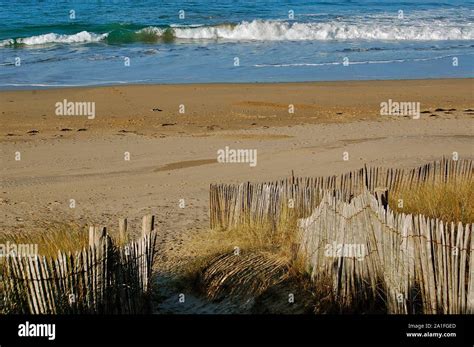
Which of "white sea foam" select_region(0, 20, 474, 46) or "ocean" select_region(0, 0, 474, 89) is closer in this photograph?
"ocean" select_region(0, 0, 474, 89)

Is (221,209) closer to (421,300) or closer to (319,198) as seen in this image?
(319,198)

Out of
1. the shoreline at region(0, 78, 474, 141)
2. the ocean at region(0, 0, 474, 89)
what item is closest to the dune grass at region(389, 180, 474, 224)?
the shoreline at region(0, 78, 474, 141)

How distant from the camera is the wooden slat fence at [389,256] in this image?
249 inches

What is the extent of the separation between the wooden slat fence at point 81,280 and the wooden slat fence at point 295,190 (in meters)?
1.99

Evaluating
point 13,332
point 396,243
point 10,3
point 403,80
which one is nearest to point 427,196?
point 396,243

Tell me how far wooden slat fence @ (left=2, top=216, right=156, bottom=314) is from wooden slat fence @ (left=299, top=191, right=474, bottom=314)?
5.12ft

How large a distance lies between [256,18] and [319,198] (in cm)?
2700

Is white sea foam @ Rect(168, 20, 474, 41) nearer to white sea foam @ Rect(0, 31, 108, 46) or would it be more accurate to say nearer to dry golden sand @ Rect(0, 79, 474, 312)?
white sea foam @ Rect(0, 31, 108, 46)

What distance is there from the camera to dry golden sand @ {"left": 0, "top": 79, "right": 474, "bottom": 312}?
1112cm

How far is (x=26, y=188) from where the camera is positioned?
11898 millimetres

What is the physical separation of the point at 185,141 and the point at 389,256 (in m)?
8.29

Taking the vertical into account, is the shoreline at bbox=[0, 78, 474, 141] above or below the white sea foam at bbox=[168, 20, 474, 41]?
below

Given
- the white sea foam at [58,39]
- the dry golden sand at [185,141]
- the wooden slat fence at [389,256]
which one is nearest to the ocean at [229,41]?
the white sea foam at [58,39]

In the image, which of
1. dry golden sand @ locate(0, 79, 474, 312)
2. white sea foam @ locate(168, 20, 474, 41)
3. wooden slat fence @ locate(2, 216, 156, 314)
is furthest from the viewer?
white sea foam @ locate(168, 20, 474, 41)
